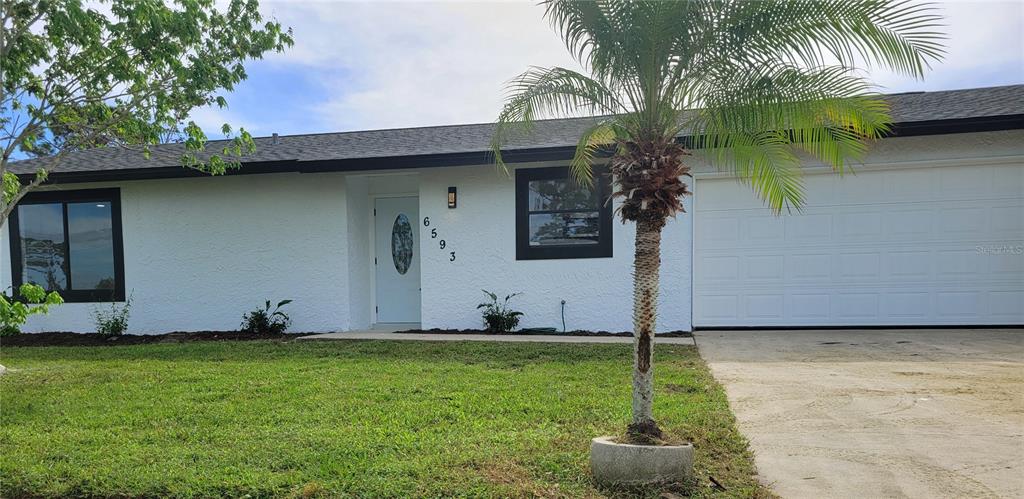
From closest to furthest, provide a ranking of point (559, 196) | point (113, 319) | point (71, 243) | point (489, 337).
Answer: point (489, 337) < point (559, 196) < point (113, 319) < point (71, 243)

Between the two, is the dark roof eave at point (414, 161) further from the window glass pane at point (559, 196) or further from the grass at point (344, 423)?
the grass at point (344, 423)

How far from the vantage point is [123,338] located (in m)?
9.48

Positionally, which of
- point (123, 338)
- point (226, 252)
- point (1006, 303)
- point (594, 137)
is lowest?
point (123, 338)

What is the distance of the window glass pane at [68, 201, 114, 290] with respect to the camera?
33.1ft

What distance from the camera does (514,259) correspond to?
8.93 metres

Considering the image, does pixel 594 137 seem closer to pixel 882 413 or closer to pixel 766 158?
pixel 766 158

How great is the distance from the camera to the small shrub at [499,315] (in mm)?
8828

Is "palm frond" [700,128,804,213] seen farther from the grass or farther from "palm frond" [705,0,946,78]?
the grass

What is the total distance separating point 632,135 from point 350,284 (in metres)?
7.04

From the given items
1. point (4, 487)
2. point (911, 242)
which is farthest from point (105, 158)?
point (911, 242)

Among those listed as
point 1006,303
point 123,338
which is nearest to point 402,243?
point 123,338


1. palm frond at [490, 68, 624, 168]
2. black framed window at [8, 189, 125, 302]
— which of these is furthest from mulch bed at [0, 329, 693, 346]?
palm frond at [490, 68, 624, 168]

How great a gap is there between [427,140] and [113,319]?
6082 mm

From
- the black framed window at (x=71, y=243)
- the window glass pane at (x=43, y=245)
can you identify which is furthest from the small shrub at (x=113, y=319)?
the window glass pane at (x=43, y=245)
